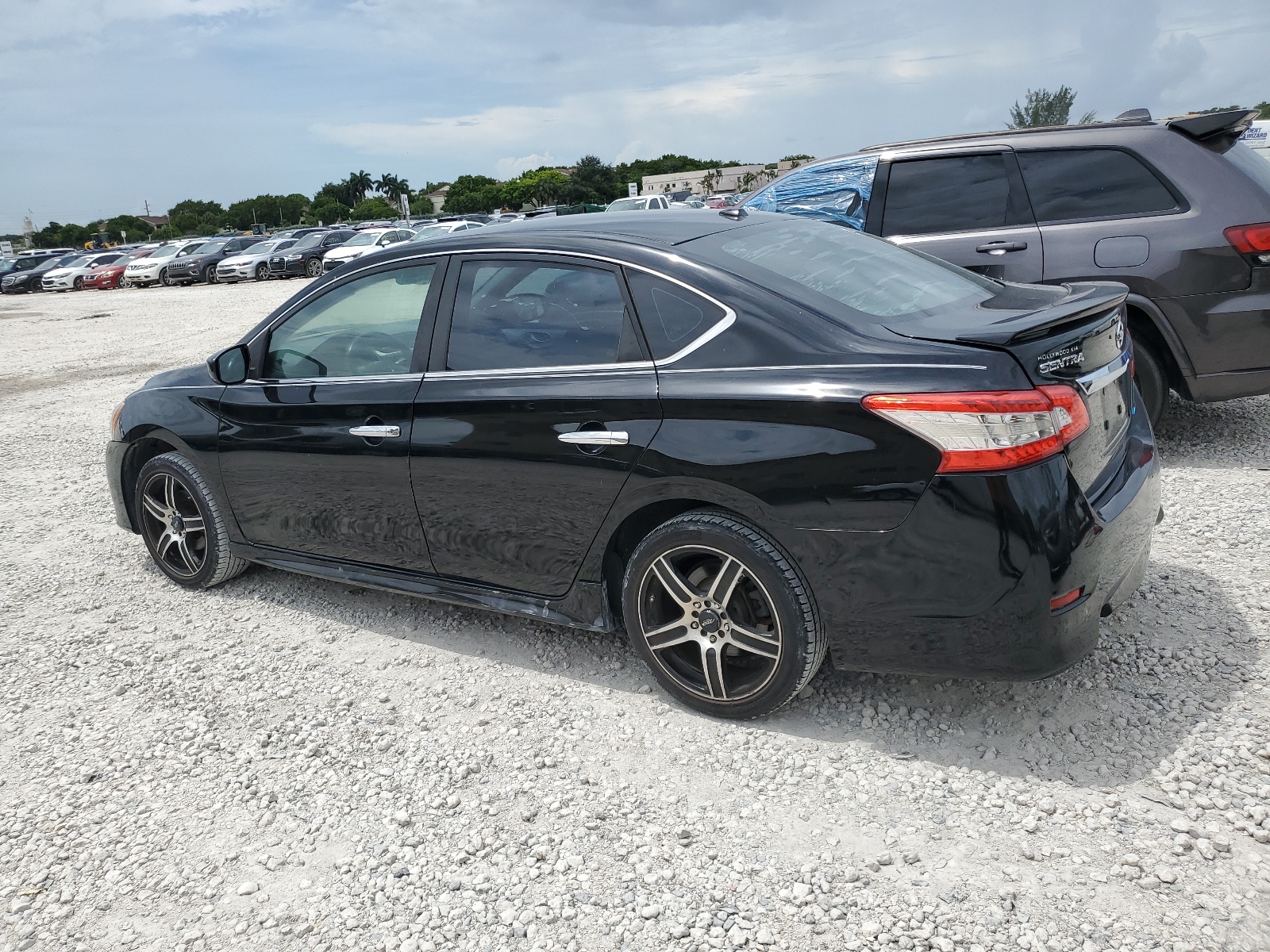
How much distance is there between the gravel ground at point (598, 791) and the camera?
8.21ft

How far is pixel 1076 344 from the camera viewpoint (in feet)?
9.71

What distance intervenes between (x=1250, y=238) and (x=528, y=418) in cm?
417

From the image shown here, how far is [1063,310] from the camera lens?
305 cm

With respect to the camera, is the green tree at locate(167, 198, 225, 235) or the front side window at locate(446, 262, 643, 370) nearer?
the front side window at locate(446, 262, 643, 370)

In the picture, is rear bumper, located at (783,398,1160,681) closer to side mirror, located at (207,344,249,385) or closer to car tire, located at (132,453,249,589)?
side mirror, located at (207,344,249,385)

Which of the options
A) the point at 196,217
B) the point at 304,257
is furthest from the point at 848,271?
the point at 196,217

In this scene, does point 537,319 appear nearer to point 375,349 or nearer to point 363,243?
point 375,349

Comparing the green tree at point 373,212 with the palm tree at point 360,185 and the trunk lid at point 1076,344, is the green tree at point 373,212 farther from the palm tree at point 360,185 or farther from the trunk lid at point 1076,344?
the trunk lid at point 1076,344

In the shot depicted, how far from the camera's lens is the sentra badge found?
2.83 m

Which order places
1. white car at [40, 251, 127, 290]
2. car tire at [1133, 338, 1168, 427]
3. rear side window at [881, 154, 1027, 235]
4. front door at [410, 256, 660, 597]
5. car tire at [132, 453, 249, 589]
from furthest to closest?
white car at [40, 251, 127, 290] → rear side window at [881, 154, 1027, 235] → car tire at [1133, 338, 1168, 427] → car tire at [132, 453, 249, 589] → front door at [410, 256, 660, 597]

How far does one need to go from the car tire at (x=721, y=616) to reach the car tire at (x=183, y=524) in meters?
2.42

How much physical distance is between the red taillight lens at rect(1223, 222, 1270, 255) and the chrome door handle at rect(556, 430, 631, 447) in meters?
3.94

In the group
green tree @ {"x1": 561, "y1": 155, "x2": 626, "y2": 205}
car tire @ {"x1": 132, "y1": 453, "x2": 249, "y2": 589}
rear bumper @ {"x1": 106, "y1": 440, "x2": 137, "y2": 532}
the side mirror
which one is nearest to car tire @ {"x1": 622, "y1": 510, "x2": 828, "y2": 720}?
the side mirror

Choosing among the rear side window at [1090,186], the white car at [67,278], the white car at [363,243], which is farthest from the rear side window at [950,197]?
the white car at [67,278]
